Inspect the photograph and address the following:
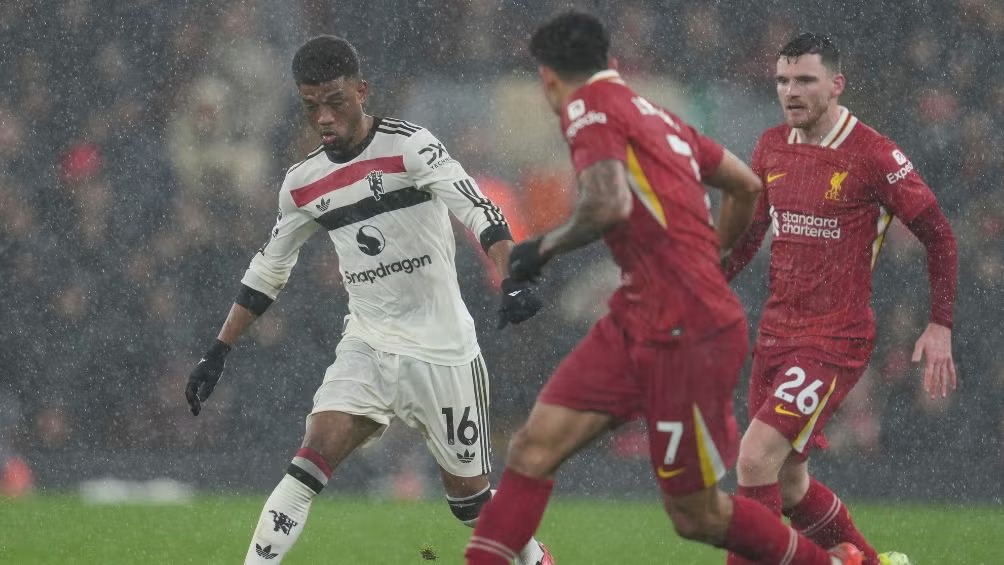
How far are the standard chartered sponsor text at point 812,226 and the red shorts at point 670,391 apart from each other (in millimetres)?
1359

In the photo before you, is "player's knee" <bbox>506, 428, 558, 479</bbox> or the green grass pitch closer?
"player's knee" <bbox>506, 428, 558, 479</bbox>

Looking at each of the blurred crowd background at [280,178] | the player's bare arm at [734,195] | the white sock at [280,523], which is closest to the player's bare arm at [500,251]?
the player's bare arm at [734,195]

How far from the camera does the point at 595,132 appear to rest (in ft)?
13.5

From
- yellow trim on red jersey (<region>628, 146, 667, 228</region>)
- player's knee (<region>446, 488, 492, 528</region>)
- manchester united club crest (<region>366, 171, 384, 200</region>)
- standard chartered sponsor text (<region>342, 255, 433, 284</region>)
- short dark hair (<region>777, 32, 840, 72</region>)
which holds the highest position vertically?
yellow trim on red jersey (<region>628, 146, 667, 228</region>)

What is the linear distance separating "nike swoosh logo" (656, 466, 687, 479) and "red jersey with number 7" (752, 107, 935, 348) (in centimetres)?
142

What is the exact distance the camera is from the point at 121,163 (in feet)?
30.8

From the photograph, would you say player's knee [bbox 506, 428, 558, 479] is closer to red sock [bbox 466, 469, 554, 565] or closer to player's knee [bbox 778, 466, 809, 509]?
red sock [bbox 466, 469, 554, 565]

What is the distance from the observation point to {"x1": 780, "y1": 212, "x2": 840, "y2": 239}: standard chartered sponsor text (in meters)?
5.65

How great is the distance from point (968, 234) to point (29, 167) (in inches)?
220

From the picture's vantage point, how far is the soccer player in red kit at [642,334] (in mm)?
4223

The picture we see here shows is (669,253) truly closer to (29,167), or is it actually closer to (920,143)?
(920,143)

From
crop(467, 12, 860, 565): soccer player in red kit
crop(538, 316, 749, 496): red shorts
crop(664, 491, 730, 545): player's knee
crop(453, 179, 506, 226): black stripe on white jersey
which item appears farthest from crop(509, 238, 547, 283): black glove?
crop(453, 179, 506, 226): black stripe on white jersey

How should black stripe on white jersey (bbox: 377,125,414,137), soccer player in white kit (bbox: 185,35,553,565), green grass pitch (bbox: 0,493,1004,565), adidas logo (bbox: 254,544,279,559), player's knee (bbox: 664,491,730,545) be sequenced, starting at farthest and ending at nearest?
green grass pitch (bbox: 0,493,1004,565) → black stripe on white jersey (bbox: 377,125,414,137) → soccer player in white kit (bbox: 185,35,553,565) → adidas logo (bbox: 254,544,279,559) → player's knee (bbox: 664,491,730,545)

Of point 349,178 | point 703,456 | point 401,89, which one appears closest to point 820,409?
point 703,456
